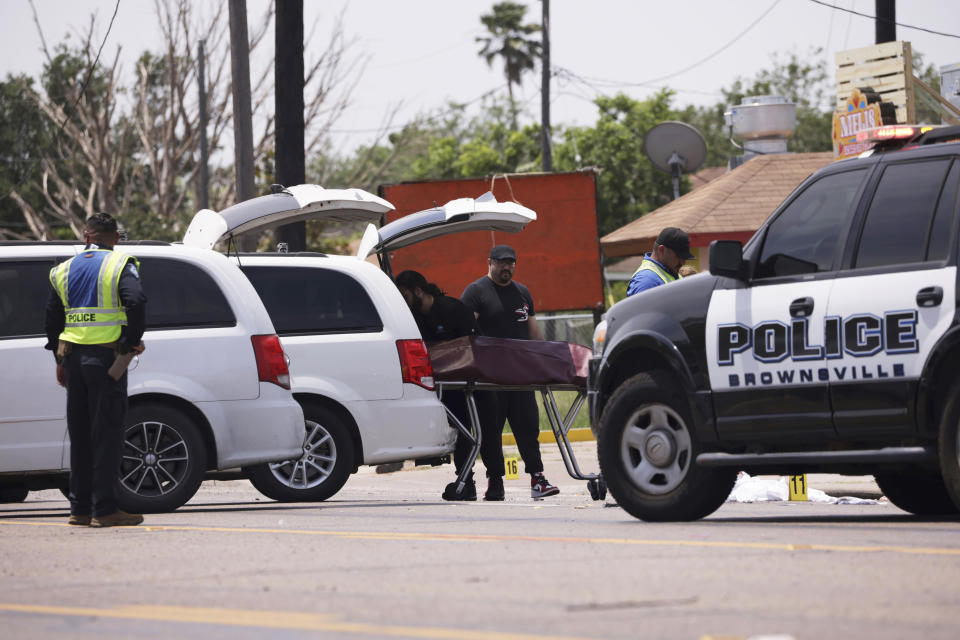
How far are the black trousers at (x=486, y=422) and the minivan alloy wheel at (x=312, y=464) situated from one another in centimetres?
114

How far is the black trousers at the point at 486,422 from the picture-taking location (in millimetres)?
12945

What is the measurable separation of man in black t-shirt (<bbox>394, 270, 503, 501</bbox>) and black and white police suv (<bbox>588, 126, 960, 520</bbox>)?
11.4 feet

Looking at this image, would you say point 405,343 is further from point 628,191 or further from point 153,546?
point 628,191

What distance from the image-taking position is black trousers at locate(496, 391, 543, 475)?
12938 mm

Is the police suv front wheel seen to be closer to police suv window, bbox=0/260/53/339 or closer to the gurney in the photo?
A: the gurney

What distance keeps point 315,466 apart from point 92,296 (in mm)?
2897

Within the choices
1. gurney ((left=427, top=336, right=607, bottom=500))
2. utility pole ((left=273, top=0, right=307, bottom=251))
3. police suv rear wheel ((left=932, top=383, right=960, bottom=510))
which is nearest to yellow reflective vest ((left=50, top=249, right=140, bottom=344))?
gurney ((left=427, top=336, right=607, bottom=500))

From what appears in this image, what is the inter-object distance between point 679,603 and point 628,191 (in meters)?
50.8

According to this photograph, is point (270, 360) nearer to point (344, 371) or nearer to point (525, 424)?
point (344, 371)

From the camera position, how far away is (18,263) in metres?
11.1

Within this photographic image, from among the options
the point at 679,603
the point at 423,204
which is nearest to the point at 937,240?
the point at 679,603

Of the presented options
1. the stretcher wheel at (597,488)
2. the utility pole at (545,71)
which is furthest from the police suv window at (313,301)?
the utility pole at (545,71)

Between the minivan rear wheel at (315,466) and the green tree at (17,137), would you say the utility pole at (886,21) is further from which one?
the green tree at (17,137)

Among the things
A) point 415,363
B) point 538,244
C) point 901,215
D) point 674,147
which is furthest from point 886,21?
point 901,215
